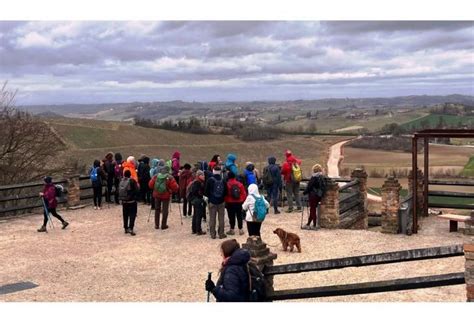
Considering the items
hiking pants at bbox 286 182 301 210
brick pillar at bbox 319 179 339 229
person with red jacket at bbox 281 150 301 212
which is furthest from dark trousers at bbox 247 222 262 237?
hiking pants at bbox 286 182 301 210

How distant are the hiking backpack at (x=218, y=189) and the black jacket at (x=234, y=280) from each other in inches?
264

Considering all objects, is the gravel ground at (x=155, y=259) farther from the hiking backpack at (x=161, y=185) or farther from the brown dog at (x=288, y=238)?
the hiking backpack at (x=161, y=185)

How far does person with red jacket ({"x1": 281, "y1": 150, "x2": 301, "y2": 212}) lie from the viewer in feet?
48.3

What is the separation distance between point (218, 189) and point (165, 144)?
1831 inches

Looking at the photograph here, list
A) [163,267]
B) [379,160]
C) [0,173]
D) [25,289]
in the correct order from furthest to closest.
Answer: [379,160] < [0,173] < [163,267] < [25,289]

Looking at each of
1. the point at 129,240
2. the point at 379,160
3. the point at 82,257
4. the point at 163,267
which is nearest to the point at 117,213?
the point at 129,240

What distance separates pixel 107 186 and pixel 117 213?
49.5 inches

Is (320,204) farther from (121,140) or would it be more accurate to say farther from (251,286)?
(121,140)

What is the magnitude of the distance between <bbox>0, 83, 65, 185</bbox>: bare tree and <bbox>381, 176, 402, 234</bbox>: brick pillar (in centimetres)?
1385

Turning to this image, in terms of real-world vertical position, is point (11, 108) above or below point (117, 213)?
above

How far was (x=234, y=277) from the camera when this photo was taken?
5.32m

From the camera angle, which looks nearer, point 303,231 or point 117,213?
point 303,231

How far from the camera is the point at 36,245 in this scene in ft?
39.7

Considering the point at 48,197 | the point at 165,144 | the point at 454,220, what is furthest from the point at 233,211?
the point at 165,144
